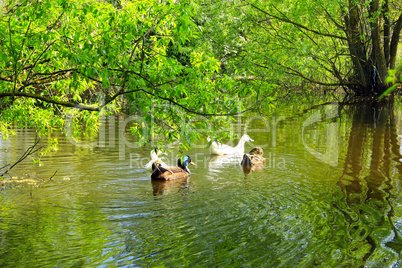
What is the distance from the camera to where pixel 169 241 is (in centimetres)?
557

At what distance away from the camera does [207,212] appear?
684cm

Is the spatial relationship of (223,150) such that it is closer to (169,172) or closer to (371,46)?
(169,172)

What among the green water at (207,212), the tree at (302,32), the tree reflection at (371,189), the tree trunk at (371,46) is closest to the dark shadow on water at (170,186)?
the green water at (207,212)

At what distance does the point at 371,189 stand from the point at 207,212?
385cm

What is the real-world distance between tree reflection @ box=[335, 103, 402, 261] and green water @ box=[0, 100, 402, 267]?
26mm

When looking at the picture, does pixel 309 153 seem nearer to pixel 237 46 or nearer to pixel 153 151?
pixel 153 151

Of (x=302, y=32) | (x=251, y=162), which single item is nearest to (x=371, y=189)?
(x=251, y=162)

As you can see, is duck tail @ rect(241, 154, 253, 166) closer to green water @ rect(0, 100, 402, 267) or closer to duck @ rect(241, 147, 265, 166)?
duck @ rect(241, 147, 265, 166)

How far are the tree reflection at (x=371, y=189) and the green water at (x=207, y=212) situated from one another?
0.08ft

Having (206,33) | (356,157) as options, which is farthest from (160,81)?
(206,33)

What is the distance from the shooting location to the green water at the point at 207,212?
16.7ft

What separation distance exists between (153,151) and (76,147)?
4.35 m

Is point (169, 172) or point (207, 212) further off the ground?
point (169, 172)

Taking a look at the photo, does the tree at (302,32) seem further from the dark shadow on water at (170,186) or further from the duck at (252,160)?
the dark shadow on water at (170,186)
